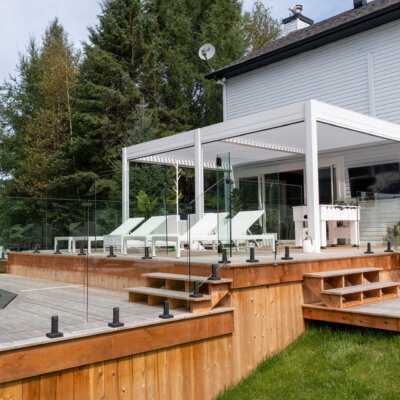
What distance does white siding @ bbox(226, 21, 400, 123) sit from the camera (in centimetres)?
1060

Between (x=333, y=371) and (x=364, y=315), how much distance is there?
77 centimetres

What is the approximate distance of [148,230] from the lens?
5.89 metres

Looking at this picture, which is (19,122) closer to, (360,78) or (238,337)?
(360,78)

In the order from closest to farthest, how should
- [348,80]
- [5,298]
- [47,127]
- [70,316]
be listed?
[70,316] → [5,298] → [348,80] → [47,127]

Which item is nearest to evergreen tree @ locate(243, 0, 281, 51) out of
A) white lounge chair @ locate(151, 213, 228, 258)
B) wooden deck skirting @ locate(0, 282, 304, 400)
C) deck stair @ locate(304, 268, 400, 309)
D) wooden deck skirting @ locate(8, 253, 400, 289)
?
wooden deck skirting @ locate(8, 253, 400, 289)

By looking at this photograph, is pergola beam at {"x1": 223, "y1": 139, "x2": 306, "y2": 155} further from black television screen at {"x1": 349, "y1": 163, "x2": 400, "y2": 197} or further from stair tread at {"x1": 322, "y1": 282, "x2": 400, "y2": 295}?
stair tread at {"x1": 322, "y1": 282, "x2": 400, "y2": 295}

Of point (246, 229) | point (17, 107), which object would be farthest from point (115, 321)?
point (17, 107)

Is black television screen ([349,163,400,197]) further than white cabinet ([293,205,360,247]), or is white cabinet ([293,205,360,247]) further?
black television screen ([349,163,400,197])

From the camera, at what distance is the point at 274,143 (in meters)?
10.0

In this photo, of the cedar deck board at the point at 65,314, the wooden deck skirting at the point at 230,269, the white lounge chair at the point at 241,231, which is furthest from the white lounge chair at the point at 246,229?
the cedar deck board at the point at 65,314

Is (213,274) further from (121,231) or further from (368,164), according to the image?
(368,164)

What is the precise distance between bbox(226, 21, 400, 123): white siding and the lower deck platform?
6460mm

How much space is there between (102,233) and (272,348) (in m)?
2.35

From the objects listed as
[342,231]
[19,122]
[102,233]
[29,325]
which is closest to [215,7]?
[19,122]
